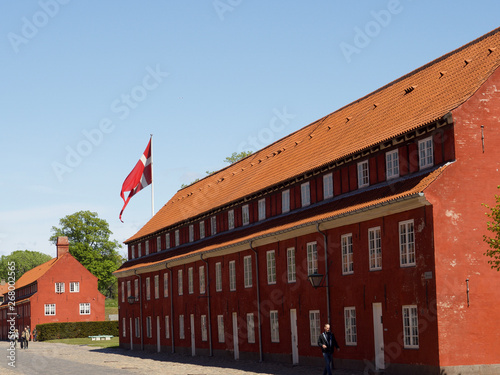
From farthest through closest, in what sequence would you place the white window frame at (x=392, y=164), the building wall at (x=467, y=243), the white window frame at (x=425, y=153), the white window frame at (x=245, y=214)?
the white window frame at (x=245, y=214), the white window frame at (x=392, y=164), the white window frame at (x=425, y=153), the building wall at (x=467, y=243)

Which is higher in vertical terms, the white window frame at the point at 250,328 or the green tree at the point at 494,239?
the green tree at the point at 494,239

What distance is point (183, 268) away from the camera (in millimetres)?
50750

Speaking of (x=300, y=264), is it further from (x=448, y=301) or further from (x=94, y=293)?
(x=94, y=293)

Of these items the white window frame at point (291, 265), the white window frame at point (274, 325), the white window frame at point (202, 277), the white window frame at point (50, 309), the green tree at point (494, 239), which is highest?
the green tree at point (494, 239)

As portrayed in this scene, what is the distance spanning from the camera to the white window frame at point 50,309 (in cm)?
9438

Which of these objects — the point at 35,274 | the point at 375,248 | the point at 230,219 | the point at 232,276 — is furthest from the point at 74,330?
the point at 375,248

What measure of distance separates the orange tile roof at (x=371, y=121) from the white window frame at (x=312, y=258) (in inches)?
142

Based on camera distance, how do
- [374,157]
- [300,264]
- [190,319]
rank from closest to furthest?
1. [374,157]
2. [300,264]
3. [190,319]

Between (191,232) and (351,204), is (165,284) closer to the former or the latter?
(191,232)

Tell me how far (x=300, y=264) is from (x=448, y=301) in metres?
10.3

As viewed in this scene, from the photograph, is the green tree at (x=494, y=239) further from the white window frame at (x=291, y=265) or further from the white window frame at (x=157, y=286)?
the white window frame at (x=157, y=286)

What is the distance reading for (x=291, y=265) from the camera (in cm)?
3625

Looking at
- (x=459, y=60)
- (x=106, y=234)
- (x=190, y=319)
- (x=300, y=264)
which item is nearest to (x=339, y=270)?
(x=300, y=264)

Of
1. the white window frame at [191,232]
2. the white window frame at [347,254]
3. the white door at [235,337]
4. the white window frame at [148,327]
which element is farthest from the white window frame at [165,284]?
the white window frame at [347,254]
